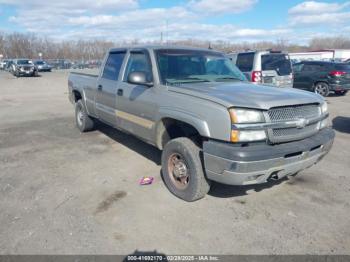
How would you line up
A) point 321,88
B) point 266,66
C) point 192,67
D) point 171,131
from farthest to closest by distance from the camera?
1. point 321,88
2. point 266,66
3. point 192,67
4. point 171,131

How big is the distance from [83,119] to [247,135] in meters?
4.86

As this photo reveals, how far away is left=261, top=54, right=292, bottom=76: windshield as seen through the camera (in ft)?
32.5

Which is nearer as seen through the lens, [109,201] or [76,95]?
[109,201]

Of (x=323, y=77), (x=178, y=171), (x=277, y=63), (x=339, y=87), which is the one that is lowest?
(x=178, y=171)

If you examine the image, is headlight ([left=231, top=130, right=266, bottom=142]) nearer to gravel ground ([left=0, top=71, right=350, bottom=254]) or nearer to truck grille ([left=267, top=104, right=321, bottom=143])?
truck grille ([left=267, top=104, right=321, bottom=143])

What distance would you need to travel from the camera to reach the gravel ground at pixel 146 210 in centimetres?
299

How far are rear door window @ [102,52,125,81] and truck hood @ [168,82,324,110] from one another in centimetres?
167

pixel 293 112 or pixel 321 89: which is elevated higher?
pixel 293 112

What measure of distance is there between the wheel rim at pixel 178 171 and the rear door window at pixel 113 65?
2.04 metres

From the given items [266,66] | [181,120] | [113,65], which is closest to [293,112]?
[181,120]

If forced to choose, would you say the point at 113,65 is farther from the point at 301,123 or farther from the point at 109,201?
the point at 301,123

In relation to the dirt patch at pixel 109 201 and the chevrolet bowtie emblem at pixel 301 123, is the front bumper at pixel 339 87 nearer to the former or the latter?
the chevrolet bowtie emblem at pixel 301 123

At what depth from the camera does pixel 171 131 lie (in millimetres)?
4219

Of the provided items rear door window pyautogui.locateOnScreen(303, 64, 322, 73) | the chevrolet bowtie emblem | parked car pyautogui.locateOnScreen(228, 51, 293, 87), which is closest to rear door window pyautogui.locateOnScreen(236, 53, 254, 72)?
parked car pyautogui.locateOnScreen(228, 51, 293, 87)
